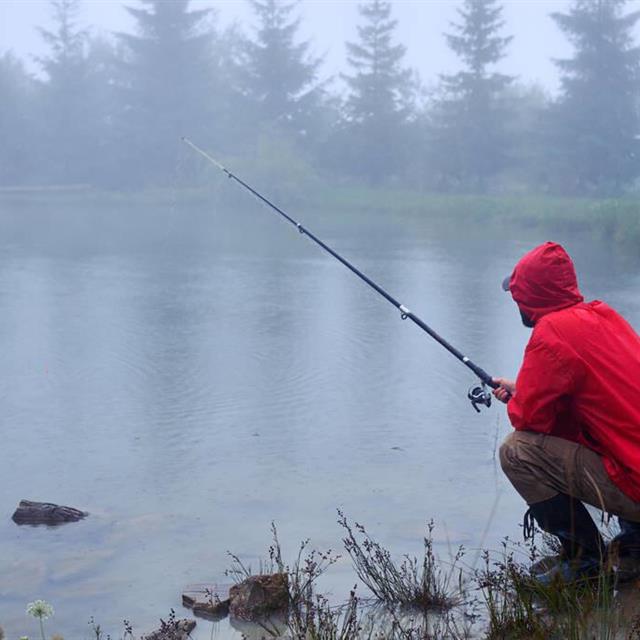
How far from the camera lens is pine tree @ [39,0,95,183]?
147ft

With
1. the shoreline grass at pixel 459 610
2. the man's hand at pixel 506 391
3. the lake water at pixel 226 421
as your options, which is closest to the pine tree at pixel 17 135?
the lake water at pixel 226 421

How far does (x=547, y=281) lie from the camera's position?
4188 millimetres

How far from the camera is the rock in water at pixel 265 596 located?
4.36 meters

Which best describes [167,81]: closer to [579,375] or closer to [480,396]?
[480,396]

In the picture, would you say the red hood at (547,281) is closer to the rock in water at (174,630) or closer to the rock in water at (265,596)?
the rock in water at (265,596)

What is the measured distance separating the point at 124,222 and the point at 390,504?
80.6ft

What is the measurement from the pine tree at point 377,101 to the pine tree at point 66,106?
31.7 feet

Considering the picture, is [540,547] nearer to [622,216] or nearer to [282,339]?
[282,339]

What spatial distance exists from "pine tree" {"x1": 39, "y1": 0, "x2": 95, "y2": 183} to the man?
41.2 meters

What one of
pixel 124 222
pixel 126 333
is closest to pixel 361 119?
pixel 124 222

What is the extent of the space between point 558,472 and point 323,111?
4061 centimetres

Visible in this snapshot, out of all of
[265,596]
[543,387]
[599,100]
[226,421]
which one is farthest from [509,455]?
[599,100]

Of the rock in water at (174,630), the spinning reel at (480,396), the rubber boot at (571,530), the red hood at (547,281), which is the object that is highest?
the red hood at (547,281)

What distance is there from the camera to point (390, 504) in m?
6.12
